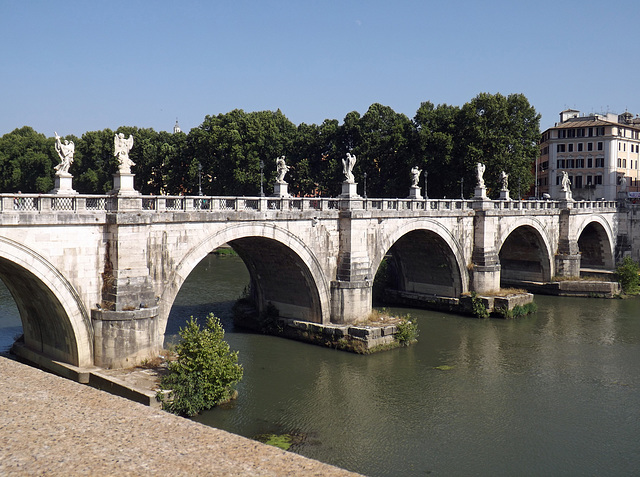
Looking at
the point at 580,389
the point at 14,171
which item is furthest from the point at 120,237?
the point at 14,171

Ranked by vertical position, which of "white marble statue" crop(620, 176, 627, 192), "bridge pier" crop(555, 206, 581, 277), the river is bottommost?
the river

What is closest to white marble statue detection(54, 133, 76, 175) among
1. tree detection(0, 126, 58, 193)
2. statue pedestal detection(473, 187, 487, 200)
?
statue pedestal detection(473, 187, 487, 200)

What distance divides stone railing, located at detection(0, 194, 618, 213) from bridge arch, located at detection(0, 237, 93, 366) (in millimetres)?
1368

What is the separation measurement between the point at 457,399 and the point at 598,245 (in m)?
37.0

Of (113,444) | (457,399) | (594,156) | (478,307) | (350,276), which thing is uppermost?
(594,156)

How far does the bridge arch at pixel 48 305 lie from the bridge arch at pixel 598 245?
4309 centimetres

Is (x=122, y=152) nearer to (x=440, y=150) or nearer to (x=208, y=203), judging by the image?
(x=208, y=203)

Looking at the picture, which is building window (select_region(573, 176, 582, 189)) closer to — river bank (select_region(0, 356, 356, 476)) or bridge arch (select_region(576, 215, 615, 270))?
bridge arch (select_region(576, 215, 615, 270))

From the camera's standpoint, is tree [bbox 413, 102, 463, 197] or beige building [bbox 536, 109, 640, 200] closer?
tree [bbox 413, 102, 463, 197]

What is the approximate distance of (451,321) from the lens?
117ft

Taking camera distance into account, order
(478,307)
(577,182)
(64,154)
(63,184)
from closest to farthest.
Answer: (63,184)
(64,154)
(478,307)
(577,182)

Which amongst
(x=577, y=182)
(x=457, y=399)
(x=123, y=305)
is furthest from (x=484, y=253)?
(x=577, y=182)

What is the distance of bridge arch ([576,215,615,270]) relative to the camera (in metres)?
53.4

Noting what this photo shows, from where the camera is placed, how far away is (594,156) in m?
72.8
